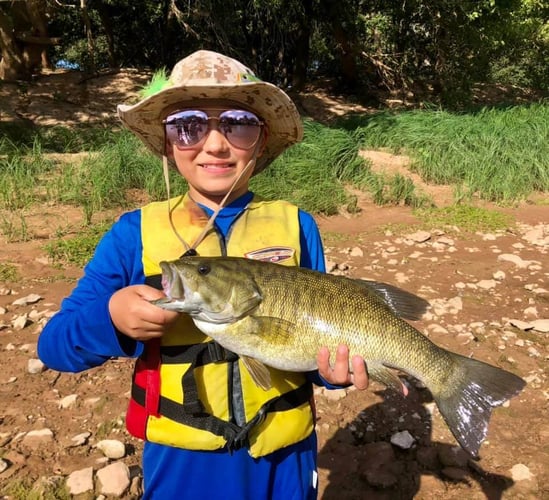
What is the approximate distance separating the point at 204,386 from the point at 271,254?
54cm

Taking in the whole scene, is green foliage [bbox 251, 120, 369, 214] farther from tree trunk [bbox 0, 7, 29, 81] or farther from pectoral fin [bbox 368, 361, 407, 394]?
tree trunk [bbox 0, 7, 29, 81]

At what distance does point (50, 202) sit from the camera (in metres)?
7.05

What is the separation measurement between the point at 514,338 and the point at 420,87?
14.3 m

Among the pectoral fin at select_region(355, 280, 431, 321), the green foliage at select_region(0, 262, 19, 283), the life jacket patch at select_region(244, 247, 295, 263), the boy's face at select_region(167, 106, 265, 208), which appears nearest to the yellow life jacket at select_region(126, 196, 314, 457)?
the life jacket patch at select_region(244, 247, 295, 263)

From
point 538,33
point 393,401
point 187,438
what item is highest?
point 538,33

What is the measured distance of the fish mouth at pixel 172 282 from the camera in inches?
64.9

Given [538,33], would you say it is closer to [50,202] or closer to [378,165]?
[378,165]

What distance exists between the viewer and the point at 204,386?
1879 millimetres

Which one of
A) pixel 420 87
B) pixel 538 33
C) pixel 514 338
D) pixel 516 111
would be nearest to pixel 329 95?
pixel 420 87

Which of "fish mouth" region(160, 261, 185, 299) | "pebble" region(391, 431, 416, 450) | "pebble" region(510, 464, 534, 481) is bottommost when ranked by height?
"pebble" region(391, 431, 416, 450)

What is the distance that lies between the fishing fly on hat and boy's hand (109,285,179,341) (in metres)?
0.36

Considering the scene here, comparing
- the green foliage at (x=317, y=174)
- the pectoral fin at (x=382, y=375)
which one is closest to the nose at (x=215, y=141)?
the pectoral fin at (x=382, y=375)

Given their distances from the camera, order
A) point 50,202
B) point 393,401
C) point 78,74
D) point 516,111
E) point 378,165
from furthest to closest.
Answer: point 78,74, point 516,111, point 378,165, point 50,202, point 393,401

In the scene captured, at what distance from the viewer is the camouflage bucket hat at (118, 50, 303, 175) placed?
196cm
